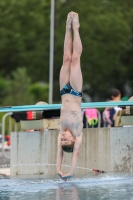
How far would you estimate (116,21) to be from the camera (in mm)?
60188

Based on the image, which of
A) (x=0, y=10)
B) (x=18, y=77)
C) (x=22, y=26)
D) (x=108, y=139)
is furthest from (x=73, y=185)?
(x=22, y=26)

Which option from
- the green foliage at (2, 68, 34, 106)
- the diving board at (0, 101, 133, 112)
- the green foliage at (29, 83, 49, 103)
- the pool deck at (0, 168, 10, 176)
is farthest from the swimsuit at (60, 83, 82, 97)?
the green foliage at (29, 83, 49, 103)

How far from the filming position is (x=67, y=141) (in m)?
12.9

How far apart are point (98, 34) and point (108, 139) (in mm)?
46664

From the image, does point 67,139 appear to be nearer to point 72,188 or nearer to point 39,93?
point 72,188

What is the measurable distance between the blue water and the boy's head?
540 millimetres

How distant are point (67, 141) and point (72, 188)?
52.4 inches

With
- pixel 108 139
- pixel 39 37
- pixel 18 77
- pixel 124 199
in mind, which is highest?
pixel 39 37

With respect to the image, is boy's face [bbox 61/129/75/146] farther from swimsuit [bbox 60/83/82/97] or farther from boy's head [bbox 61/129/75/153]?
swimsuit [bbox 60/83/82/97]

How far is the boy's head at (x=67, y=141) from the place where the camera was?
12.9 metres

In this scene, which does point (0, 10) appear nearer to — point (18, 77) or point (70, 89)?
point (18, 77)

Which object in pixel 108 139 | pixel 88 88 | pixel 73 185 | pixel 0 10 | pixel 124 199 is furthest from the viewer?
pixel 88 88

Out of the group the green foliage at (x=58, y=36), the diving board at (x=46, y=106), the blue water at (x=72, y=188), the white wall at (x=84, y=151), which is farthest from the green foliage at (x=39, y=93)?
the blue water at (x=72, y=188)

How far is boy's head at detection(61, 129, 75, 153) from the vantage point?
1287 cm
